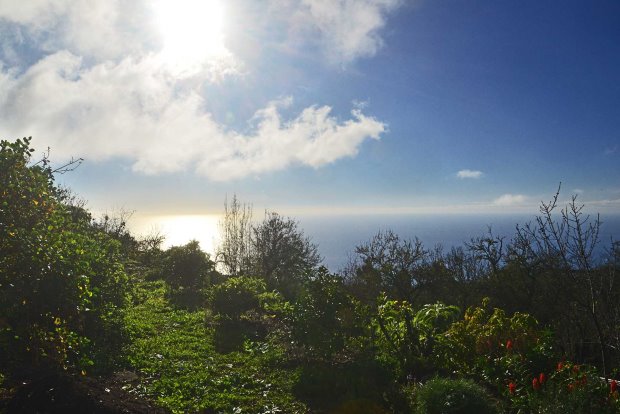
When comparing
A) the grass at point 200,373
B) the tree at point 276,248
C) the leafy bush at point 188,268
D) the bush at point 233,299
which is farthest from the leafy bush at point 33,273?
the tree at point 276,248

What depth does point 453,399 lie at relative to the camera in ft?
19.3

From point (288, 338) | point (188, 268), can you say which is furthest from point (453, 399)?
point (188, 268)

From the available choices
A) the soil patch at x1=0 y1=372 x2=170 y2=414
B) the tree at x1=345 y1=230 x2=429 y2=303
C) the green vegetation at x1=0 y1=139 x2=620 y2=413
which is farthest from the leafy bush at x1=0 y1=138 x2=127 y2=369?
the tree at x1=345 y1=230 x2=429 y2=303

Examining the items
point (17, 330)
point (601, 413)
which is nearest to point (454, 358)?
point (601, 413)

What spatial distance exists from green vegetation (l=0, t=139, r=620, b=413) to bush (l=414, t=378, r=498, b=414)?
23 millimetres

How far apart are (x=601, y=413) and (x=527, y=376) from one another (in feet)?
5.32

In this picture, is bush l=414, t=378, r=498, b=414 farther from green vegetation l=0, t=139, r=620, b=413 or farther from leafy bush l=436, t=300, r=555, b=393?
leafy bush l=436, t=300, r=555, b=393

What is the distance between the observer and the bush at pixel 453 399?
5.81 m

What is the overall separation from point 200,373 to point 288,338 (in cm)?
320

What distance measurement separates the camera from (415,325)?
9609 mm

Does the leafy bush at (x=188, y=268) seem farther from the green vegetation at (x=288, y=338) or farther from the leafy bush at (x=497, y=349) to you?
the leafy bush at (x=497, y=349)

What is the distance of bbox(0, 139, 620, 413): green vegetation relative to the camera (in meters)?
6.00

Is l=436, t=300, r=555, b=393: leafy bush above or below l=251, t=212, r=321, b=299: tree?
below

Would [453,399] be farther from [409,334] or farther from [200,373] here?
[200,373]
